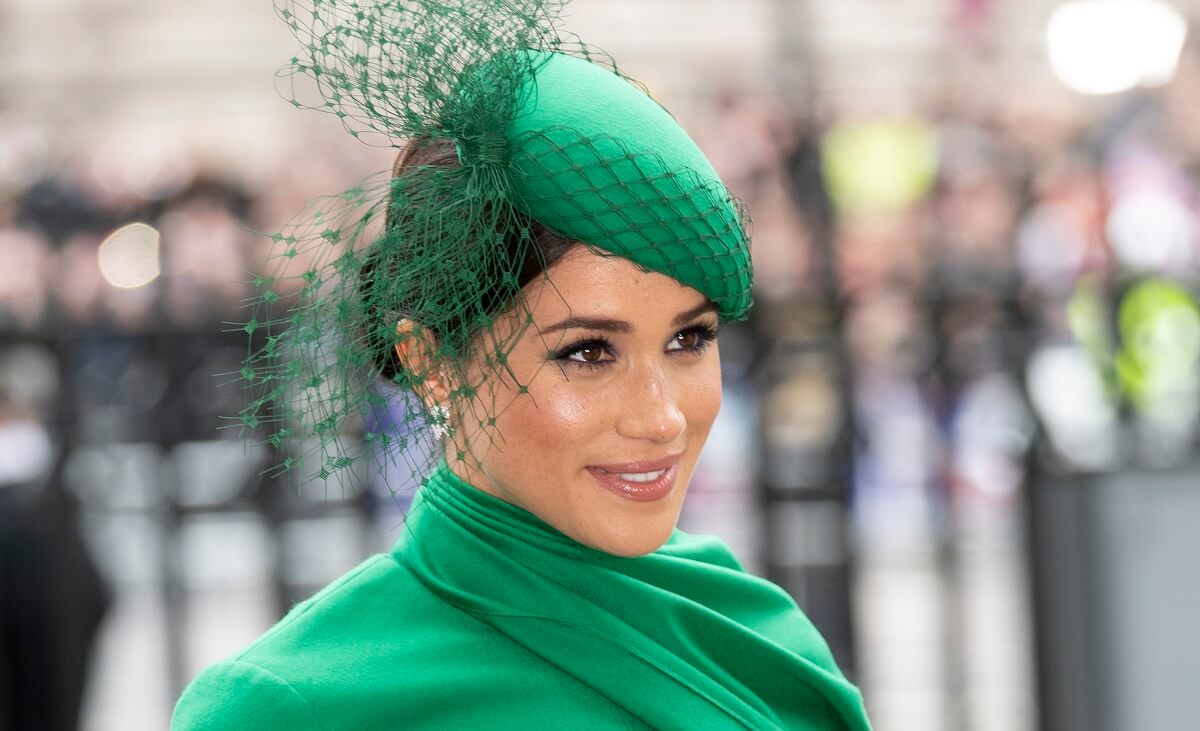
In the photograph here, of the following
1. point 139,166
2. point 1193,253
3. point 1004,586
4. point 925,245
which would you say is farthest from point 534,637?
point 139,166

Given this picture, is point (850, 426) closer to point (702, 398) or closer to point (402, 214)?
point (702, 398)

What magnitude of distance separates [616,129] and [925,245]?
414cm

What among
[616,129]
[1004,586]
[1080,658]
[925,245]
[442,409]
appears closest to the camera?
[616,129]

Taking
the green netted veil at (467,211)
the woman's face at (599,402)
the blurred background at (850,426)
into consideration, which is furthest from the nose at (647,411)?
the blurred background at (850,426)

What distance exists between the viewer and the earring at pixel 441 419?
1.67 meters

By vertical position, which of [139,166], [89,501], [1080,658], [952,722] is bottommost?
[952,722]

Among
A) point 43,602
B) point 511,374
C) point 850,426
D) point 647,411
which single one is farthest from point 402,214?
point 43,602

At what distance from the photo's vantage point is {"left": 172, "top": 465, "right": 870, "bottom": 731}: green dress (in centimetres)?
153

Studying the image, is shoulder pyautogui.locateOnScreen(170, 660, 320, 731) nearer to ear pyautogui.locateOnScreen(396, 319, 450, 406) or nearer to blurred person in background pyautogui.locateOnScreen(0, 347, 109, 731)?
ear pyautogui.locateOnScreen(396, 319, 450, 406)

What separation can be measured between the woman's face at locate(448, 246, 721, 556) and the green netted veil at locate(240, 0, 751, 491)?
19 millimetres

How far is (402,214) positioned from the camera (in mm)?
1606

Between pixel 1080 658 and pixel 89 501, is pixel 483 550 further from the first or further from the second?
pixel 89 501

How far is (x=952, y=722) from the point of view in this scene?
4.63m

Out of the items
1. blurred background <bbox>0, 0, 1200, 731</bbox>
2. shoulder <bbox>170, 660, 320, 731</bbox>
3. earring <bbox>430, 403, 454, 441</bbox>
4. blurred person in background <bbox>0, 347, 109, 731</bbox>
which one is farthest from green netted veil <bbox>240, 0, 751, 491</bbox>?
blurred person in background <bbox>0, 347, 109, 731</bbox>
